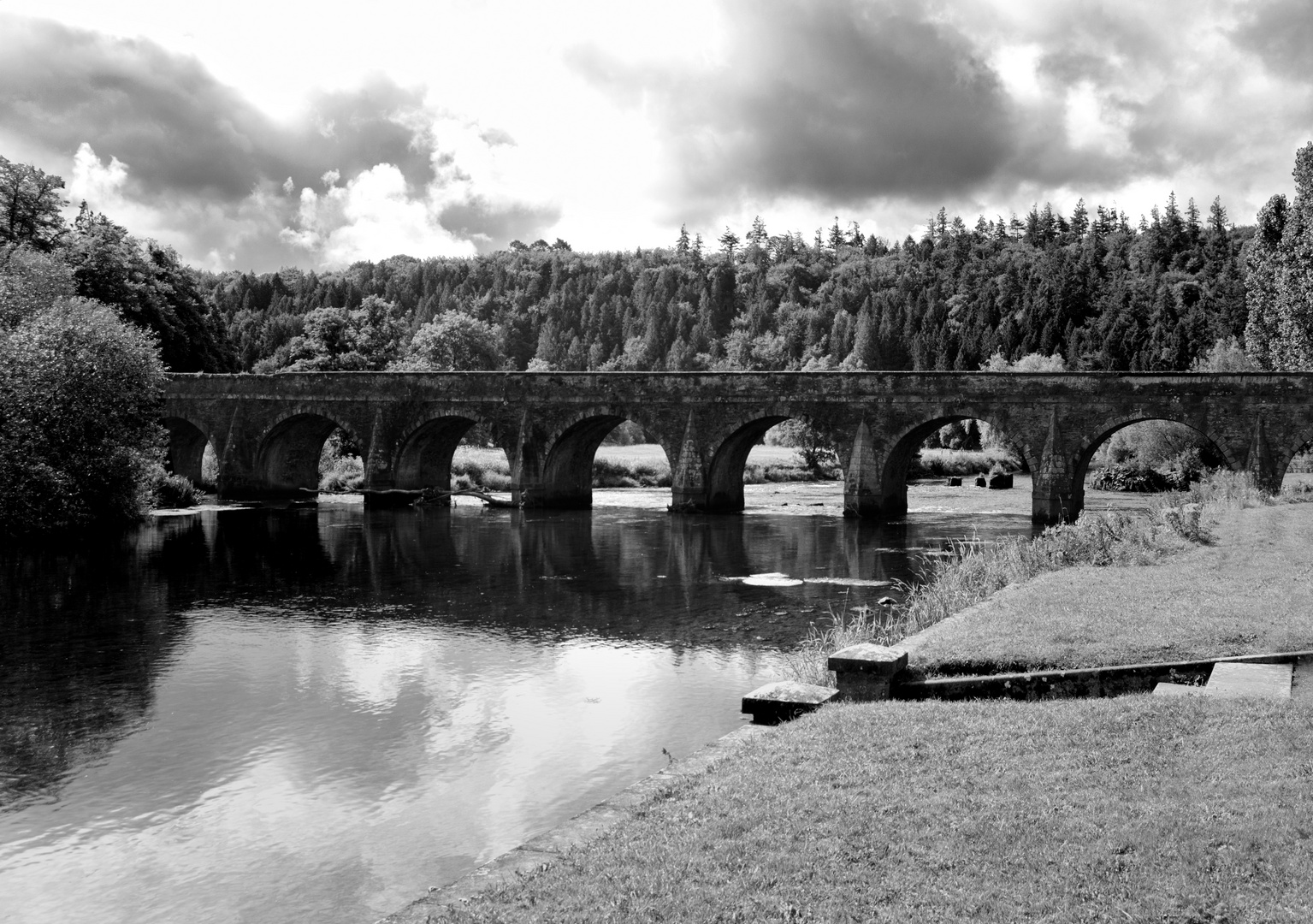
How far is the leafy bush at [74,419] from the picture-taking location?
116 ft

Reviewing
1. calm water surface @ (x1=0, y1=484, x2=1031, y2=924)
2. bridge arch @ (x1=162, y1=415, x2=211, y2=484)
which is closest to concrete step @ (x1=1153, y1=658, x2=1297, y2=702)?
calm water surface @ (x1=0, y1=484, x2=1031, y2=924)

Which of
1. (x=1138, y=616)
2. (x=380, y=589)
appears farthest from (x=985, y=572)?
(x=380, y=589)

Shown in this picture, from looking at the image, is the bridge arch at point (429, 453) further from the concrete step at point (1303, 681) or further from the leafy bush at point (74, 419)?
the concrete step at point (1303, 681)

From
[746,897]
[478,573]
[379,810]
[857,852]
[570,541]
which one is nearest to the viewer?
[746,897]

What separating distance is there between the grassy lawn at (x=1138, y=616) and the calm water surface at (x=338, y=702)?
3.18 m

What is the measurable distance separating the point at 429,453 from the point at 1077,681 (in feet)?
151

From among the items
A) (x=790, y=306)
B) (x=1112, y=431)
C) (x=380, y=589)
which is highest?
(x=790, y=306)

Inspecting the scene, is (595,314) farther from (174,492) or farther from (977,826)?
(977,826)

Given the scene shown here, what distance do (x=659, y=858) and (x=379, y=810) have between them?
4.89m

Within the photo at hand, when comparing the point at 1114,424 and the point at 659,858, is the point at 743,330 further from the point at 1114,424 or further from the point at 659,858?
the point at 659,858

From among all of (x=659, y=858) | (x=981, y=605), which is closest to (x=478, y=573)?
(x=981, y=605)

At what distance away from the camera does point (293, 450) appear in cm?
5697

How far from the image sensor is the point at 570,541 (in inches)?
1415

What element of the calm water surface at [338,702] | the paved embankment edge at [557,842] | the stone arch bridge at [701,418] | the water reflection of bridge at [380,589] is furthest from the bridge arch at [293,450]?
the paved embankment edge at [557,842]
